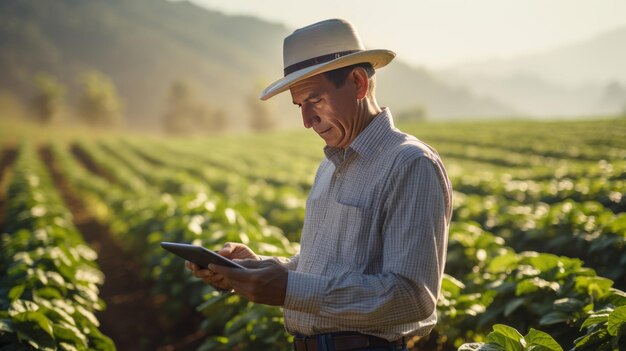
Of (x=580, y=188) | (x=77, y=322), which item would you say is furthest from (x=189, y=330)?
(x=580, y=188)

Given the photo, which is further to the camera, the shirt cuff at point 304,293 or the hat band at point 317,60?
the hat band at point 317,60

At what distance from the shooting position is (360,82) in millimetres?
1975

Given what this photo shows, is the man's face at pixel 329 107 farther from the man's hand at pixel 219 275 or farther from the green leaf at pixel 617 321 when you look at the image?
the green leaf at pixel 617 321

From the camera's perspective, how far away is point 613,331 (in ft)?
6.61

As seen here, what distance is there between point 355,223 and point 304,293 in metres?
0.34

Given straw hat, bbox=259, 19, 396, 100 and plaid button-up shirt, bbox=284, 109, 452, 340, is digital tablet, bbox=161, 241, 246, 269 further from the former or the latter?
straw hat, bbox=259, 19, 396, 100

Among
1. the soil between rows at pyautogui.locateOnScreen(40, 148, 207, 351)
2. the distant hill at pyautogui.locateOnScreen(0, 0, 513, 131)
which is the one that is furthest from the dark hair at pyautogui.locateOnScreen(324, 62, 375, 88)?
the distant hill at pyautogui.locateOnScreen(0, 0, 513, 131)

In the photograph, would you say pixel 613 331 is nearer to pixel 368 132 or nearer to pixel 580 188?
pixel 368 132

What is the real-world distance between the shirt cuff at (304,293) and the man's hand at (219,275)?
32cm

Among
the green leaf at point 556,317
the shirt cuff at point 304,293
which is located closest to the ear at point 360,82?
the shirt cuff at point 304,293

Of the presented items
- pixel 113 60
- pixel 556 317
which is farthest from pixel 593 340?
pixel 113 60

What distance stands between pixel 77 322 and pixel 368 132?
94.1 inches

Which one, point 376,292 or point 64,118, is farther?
point 64,118

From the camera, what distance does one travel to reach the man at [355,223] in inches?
67.1
